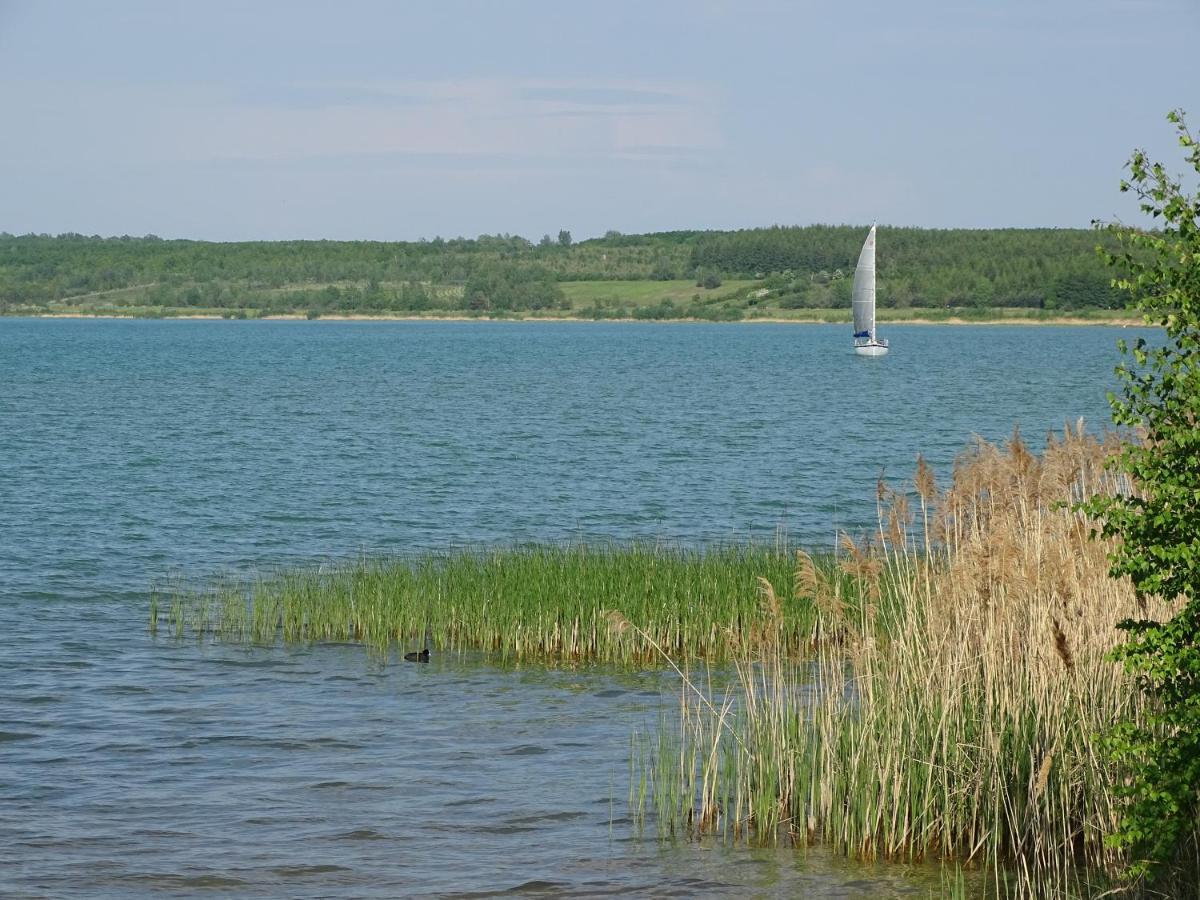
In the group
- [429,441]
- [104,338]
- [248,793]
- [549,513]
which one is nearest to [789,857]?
[248,793]

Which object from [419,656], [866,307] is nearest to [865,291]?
[866,307]

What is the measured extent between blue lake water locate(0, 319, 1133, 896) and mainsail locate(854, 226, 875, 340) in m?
22.9

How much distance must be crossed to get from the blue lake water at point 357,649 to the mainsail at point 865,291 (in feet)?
75.1

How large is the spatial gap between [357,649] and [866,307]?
279 ft

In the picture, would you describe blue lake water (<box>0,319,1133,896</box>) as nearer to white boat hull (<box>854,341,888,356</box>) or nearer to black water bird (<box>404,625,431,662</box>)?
black water bird (<box>404,625,431,662</box>)

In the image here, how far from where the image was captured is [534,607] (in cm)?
1544

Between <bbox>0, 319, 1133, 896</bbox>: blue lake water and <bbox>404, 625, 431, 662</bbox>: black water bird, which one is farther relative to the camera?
<bbox>404, 625, 431, 662</bbox>: black water bird

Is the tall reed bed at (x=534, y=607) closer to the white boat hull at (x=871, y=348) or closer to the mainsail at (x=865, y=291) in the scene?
the mainsail at (x=865, y=291)

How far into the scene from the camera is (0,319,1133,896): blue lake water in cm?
968

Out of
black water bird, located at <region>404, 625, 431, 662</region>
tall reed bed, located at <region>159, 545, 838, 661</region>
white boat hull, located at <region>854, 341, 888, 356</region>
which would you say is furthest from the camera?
white boat hull, located at <region>854, 341, 888, 356</region>

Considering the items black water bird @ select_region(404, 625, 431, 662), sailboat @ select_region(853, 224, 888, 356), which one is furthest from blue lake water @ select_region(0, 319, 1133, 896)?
sailboat @ select_region(853, 224, 888, 356)

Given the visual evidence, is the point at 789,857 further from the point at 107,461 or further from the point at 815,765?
the point at 107,461

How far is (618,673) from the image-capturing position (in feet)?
48.0

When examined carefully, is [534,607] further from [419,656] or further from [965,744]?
[965,744]
